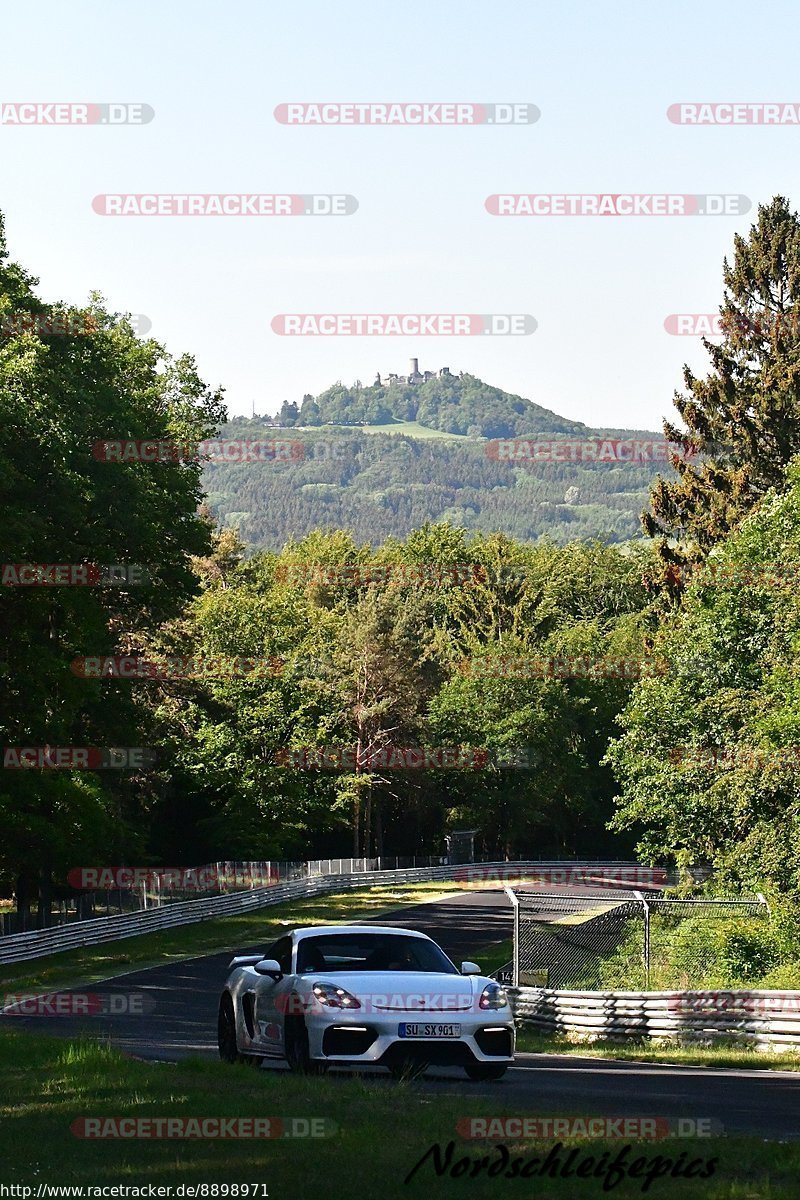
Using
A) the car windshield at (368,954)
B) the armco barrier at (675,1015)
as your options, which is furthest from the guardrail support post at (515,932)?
the car windshield at (368,954)

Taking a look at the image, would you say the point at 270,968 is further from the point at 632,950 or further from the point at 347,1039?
the point at 632,950

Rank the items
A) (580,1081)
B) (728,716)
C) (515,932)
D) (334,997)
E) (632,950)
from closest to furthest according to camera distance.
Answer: (334,997), (580,1081), (515,932), (632,950), (728,716)

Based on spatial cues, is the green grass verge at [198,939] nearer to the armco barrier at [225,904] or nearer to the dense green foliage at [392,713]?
the armco barrier at [225,904]

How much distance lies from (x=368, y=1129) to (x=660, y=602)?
5248cm

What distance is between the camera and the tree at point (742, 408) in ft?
190

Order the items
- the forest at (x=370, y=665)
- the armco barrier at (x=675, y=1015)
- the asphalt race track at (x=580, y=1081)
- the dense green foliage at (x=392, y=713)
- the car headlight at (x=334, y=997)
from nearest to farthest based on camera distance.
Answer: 1. the asphalt race track at (x=580, y=1081)
2. the car headlight at (x=334, y=997)
3. the armco barrier at (x=675, y=1015)
4. the forest at (x=370, y=665)
5. the dense green foliage at (x=392, y=713)

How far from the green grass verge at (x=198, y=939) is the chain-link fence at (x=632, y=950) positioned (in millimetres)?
10665

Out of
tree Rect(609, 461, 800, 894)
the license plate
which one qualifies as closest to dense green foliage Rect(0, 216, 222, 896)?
tree Rect(609, 461, 800, 894)

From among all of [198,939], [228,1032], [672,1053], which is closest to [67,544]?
[198,939]

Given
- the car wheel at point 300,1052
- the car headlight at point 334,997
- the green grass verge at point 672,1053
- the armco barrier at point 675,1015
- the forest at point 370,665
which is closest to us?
the car headlight at point 334,997

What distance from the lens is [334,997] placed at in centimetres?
1313

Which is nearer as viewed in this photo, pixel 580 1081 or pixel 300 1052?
pixel 300 1052

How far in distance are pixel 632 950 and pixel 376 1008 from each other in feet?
79.5

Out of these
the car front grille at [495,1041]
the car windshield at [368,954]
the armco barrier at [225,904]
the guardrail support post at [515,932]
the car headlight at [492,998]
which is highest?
the car windshield at [368,954]
